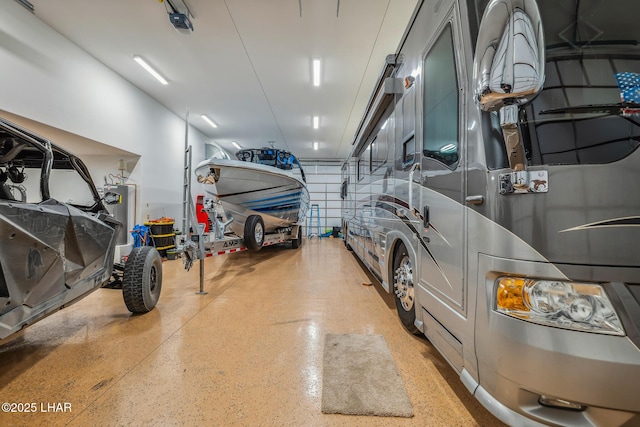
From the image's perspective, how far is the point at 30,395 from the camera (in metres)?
1.51

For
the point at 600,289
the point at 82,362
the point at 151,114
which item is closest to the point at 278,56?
the point at 151,114

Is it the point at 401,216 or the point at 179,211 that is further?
the point at 179,211

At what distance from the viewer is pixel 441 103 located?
1.61 metres

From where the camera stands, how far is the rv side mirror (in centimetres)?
81

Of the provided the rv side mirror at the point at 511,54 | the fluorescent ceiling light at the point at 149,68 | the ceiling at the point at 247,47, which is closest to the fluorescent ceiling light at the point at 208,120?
the ceiling at the point at 247,47

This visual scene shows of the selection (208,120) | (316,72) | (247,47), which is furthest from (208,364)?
(208,120)

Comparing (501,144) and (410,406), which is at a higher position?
(501,144)

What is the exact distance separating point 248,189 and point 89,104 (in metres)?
3.26

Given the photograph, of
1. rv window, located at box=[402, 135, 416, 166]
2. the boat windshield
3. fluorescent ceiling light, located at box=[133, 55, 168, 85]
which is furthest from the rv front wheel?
fluorescent ceiling light, located at box=[133, 55, 168, 85]

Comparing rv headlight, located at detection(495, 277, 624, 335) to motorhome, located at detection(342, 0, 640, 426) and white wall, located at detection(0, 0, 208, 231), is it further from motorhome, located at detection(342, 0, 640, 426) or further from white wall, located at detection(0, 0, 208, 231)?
white wall, located at detection(0, 0, 208, 231)

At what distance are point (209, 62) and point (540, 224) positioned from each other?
5657 mm

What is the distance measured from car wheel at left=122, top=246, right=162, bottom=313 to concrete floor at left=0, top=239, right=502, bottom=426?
0.43ft

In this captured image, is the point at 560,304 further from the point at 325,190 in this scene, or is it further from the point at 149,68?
the point at 325,190

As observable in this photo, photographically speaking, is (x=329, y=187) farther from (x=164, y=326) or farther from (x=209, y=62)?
(x=164, y=326)
